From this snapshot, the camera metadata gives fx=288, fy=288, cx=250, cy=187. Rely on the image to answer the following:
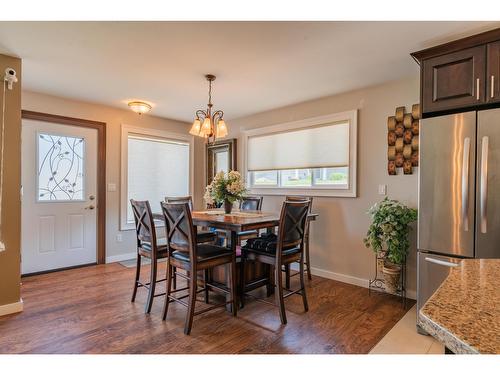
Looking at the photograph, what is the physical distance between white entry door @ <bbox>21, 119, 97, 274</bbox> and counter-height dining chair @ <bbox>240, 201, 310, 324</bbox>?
269cm

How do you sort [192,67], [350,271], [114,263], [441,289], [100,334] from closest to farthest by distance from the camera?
[441,289]
[100,334]
[192,67]
[350,271]
[114,263]

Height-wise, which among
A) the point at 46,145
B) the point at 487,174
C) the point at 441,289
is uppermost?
the point at 46,145

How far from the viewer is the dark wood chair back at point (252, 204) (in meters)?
3.94

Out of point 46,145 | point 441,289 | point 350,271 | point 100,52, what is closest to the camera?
point 441,289

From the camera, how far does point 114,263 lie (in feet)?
14.2

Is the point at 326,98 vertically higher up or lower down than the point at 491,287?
higher up

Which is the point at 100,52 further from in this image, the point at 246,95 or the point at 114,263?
the point at 114,263

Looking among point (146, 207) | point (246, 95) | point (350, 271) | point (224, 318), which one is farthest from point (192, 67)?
point (350, 271)

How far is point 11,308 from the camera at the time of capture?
2.64 meters

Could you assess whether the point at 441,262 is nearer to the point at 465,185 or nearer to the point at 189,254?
the point at 465,185

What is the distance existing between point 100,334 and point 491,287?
2494mm

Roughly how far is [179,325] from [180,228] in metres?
0.81

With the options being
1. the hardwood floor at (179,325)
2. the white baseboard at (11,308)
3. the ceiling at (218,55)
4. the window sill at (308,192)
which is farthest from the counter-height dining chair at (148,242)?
the window sill at (308,192)

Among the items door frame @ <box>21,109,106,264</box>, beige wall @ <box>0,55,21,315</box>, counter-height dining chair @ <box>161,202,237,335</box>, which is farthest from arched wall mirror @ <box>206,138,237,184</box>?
beige wall @ <box>0,55,21,315</box>
